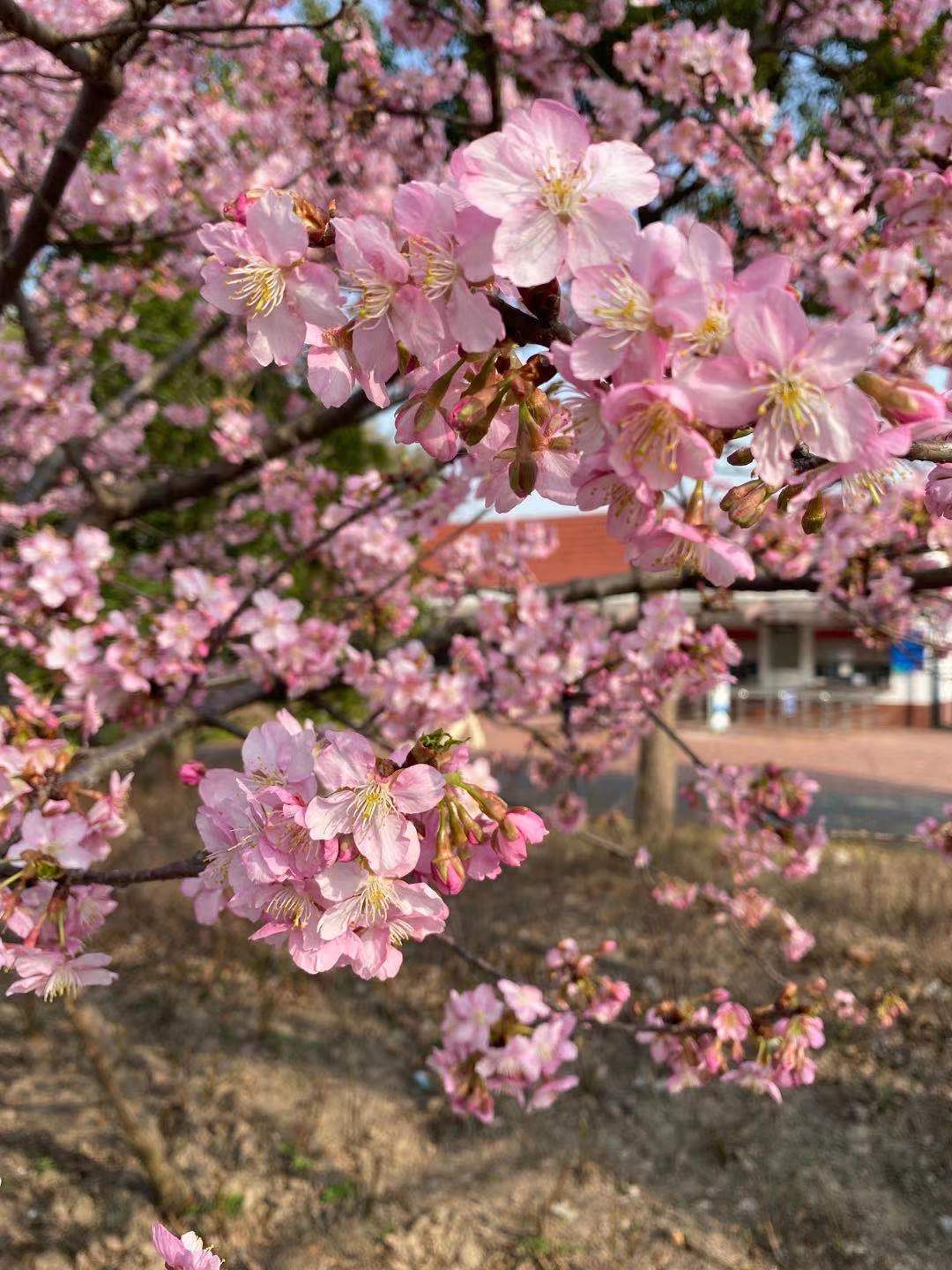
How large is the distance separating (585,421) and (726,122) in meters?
4.15

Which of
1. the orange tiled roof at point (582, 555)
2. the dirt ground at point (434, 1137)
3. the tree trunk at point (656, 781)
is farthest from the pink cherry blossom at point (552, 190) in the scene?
the orange tiled roof at point (582, 555)

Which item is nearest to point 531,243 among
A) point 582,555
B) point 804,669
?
point 582,555

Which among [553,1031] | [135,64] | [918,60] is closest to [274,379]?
[135,64]

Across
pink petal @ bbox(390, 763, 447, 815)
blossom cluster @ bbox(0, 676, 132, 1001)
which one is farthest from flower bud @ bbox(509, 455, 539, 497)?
blossom cluster @ bbox(0, 676, 132, 1001)

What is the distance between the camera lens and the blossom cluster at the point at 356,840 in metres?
0.80

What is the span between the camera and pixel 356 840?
0.77 meters

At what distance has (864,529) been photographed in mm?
3805

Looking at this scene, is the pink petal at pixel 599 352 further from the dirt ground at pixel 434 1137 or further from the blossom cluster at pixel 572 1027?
the dirt ground at pixel 434 1137

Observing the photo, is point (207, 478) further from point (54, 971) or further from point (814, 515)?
point (814, 515)

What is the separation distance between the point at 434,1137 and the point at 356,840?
307 cm

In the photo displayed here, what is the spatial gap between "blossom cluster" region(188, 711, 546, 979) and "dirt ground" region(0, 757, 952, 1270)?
7.67 ft

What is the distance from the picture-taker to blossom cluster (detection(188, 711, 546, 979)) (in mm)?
801

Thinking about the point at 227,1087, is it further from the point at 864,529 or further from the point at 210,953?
the point at 864,529

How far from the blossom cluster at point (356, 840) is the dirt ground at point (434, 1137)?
7.67 ft
